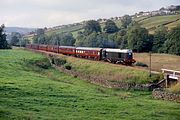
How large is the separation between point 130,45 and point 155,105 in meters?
66.4

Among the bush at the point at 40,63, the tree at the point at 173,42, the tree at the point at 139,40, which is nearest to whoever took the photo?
the bush at the point at 40,63

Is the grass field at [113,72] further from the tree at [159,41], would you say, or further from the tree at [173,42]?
the tree at [159,41]

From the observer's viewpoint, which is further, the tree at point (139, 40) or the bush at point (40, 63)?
the tree at point (139, 40)

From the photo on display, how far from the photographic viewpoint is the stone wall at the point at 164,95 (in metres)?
38.8

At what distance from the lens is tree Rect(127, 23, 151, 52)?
317 ft

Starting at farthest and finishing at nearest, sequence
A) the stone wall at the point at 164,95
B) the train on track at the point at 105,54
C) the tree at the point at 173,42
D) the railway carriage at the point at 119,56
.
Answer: the tree at the point at 173,42
the train on track at the point at 105,54
the railway carriage at the point at 119,56
the stone wall at the point at 164,95

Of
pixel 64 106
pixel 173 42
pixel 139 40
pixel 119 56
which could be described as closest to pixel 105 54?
pixel 119 56

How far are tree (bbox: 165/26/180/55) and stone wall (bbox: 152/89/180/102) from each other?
4685 cm

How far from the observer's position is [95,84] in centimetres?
5144

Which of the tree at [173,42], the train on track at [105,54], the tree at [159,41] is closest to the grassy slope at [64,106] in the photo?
the train on track at [105,54]

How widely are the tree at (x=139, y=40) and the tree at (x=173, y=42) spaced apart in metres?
6.03

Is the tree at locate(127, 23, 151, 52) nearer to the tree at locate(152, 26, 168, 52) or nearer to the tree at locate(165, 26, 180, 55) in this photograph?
the tree at locate(152, 26, 168, 52)

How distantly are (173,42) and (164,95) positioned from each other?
50001 mm

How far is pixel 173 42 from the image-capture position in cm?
8825
